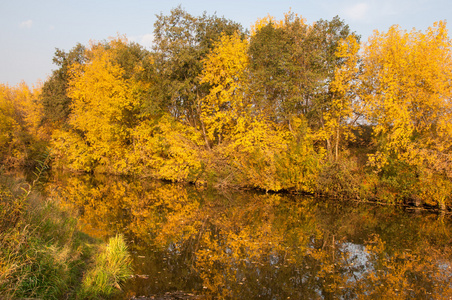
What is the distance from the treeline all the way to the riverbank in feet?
48.3

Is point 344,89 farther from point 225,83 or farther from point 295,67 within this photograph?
point 225,83

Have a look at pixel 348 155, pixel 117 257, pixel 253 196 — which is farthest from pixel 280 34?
pixel 117 257

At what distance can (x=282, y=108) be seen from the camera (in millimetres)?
22906

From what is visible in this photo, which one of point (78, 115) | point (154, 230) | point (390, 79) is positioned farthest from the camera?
point (78, 115)

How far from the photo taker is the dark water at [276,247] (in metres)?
7.01

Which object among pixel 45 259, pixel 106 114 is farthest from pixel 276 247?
pixel 106 114

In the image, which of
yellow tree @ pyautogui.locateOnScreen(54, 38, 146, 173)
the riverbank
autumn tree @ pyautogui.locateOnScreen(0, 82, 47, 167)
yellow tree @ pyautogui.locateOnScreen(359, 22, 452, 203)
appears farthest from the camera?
autumn tree @ pyautogui.locateOnScreen(0, 82, 47, 167)

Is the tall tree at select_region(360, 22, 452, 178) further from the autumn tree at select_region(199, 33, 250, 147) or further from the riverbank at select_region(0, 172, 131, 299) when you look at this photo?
the riverbank at select_region(0, 172, 131, 299)

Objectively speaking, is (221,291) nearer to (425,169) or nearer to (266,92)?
(425,169)

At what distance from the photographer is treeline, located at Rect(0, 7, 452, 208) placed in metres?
17.4

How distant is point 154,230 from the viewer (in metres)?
11.5


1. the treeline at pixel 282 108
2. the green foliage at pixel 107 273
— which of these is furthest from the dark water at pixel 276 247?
the treeline at pixel 282 108

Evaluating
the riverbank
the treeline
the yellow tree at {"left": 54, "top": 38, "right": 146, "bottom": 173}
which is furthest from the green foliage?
the yellow tree at {"left": 54, "top": 38, "right": 146, "bottom": 173}

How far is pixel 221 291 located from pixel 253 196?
14.1m
